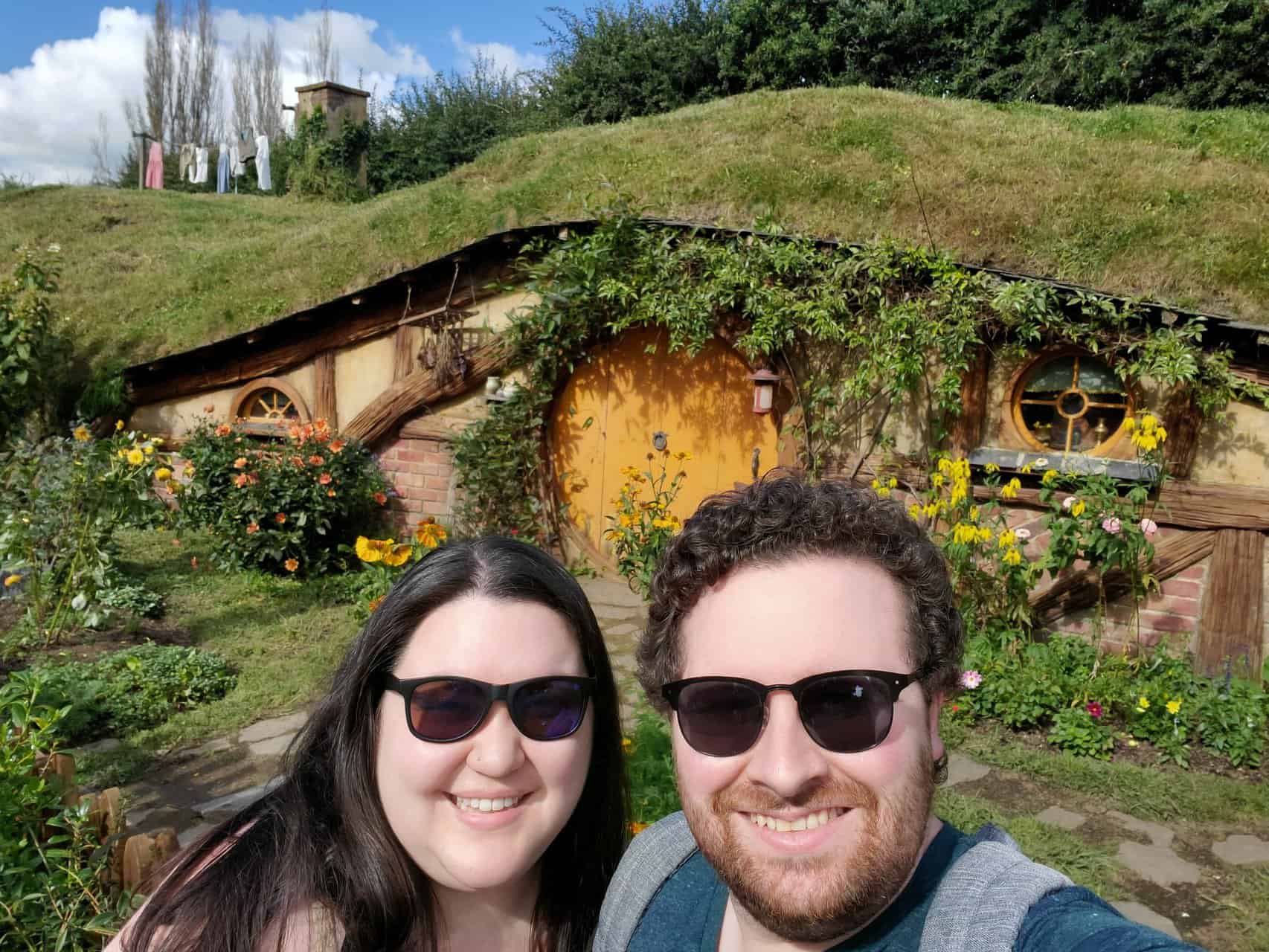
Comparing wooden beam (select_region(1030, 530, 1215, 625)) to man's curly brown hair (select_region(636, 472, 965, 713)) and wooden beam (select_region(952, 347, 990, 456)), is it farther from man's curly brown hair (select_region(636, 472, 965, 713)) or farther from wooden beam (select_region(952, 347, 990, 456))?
man's curly brown hair (select_region(636, 472, 965, 713))

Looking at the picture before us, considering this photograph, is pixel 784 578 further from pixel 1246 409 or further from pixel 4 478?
pixel 4 478

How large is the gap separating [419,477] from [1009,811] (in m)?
5.39

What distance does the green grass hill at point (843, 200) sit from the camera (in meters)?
5.89

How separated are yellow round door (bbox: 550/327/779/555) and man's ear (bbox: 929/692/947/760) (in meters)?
5.35

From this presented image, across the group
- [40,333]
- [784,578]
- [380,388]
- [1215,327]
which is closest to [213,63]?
[40,333]

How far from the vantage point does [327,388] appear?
7738 millimetres

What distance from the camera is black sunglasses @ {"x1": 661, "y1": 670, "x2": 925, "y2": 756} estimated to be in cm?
113

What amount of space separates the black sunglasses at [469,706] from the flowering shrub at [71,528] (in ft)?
14.9

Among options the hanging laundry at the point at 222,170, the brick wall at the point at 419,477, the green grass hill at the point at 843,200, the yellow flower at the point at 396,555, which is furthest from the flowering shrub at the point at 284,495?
the hanging laundry at the point at 222,170

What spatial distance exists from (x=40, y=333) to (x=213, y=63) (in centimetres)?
2752

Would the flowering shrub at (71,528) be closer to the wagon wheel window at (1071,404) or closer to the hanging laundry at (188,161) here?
the wagon wheel window at (1071,404)

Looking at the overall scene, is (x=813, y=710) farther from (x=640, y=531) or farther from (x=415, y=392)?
(x=415, y=392)

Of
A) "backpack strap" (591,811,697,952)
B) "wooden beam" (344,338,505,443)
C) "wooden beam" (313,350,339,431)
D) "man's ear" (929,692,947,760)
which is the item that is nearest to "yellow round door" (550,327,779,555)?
"wooden beam" (344,338,505,443)

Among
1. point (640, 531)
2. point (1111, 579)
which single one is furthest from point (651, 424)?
point (1111, 579)
